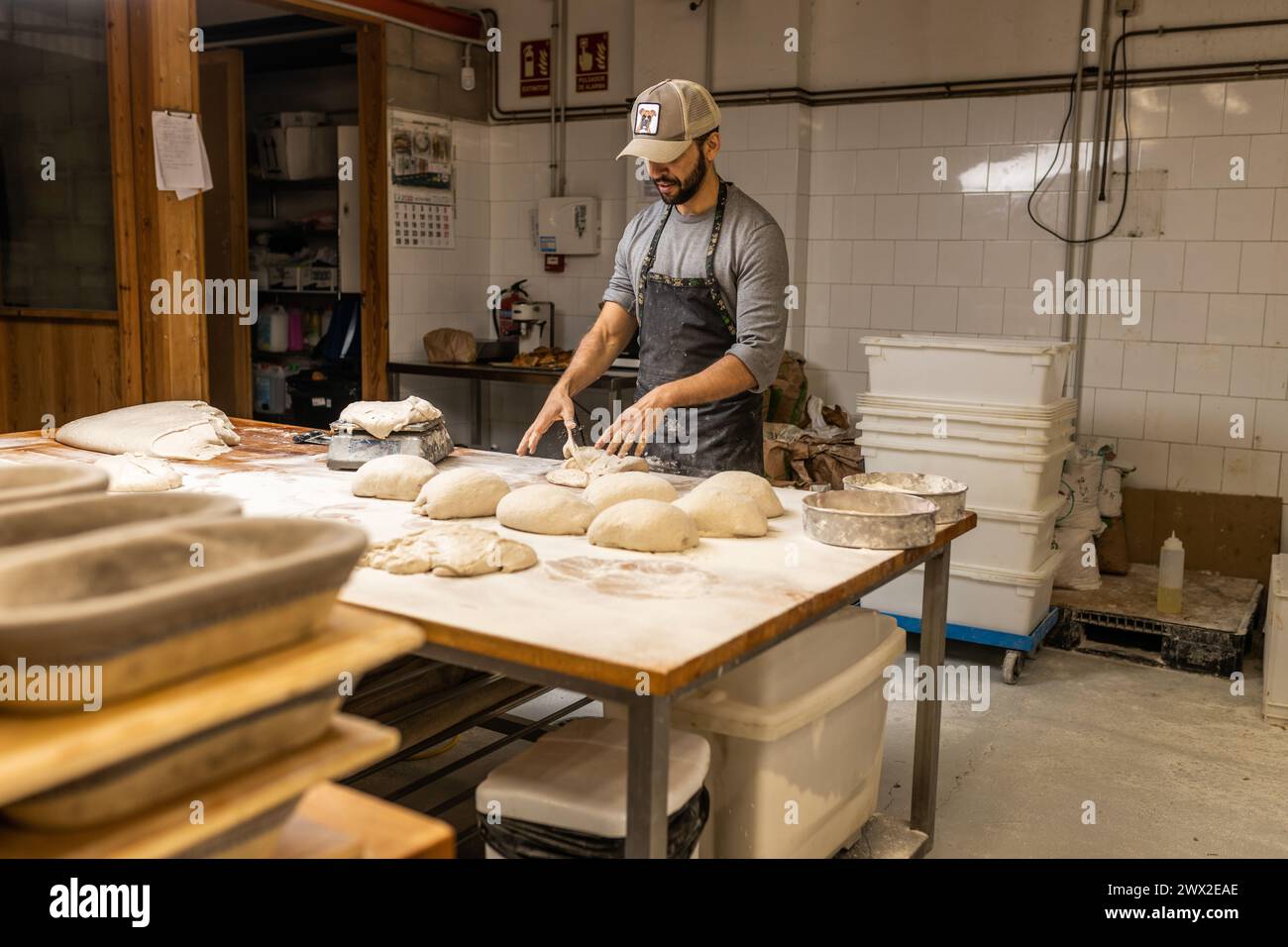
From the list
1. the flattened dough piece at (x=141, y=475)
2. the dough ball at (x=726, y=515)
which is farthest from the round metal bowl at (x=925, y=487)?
the flattened dough piece at (x=141, y=475)

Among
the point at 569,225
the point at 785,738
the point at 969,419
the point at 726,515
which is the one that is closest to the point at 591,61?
the point at 569,225

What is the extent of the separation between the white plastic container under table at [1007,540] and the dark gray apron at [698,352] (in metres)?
1.07

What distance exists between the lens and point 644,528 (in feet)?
6.97

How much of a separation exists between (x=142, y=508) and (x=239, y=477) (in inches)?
69.4

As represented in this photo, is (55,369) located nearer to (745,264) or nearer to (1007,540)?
(745,264)

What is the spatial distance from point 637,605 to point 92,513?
0.91 m

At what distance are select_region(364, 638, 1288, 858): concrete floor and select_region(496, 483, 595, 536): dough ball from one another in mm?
808

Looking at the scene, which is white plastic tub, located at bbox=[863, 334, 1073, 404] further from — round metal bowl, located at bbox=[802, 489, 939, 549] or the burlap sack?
the burlap sack

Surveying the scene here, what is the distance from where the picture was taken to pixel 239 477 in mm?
2752

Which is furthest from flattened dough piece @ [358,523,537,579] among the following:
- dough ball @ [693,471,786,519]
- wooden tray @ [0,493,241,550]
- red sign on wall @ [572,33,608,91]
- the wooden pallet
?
red sign on wall @ [572,33,608,91]

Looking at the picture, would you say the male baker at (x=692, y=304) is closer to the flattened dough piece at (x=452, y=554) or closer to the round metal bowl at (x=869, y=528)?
the round metal bowl at (x=869, y=528)
